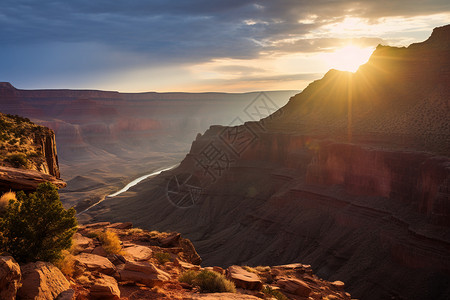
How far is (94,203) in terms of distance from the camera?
98.0 meters

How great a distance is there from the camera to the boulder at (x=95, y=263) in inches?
482

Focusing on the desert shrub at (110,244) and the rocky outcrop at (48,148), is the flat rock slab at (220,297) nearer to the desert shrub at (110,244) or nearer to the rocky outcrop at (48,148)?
the desert shrub at (110,244)

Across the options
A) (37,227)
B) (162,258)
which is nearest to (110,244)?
(162,258)

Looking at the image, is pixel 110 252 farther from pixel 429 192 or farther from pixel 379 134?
A: pixel 379 134

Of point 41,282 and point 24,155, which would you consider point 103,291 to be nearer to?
point 41,282

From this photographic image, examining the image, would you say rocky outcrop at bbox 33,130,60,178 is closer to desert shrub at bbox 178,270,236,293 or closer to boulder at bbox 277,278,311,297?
desert shrub at bbox 178,270,236,293

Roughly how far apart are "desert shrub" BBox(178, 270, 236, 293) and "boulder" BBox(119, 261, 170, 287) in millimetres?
1093

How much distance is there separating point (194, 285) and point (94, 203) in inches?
3624

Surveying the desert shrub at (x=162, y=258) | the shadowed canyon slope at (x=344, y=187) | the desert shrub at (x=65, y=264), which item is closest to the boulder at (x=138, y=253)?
the desert shrub at (x=162, y=258)

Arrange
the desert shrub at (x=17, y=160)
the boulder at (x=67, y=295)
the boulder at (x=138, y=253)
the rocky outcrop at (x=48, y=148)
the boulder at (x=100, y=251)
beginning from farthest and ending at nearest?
the rocky outcrop at (x=48, y=148), the desert shrub at (x=17, y=160), the boulder at (x=138, y=253), the boulder at (x=100, y=251), the boulder at (x=67, y=295)

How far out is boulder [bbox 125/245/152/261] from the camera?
16244 mm

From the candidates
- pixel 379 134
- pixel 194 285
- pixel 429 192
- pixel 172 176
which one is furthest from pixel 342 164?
pixel 172 176

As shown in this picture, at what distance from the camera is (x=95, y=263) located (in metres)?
12.7

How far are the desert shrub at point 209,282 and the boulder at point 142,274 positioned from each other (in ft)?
3.58
